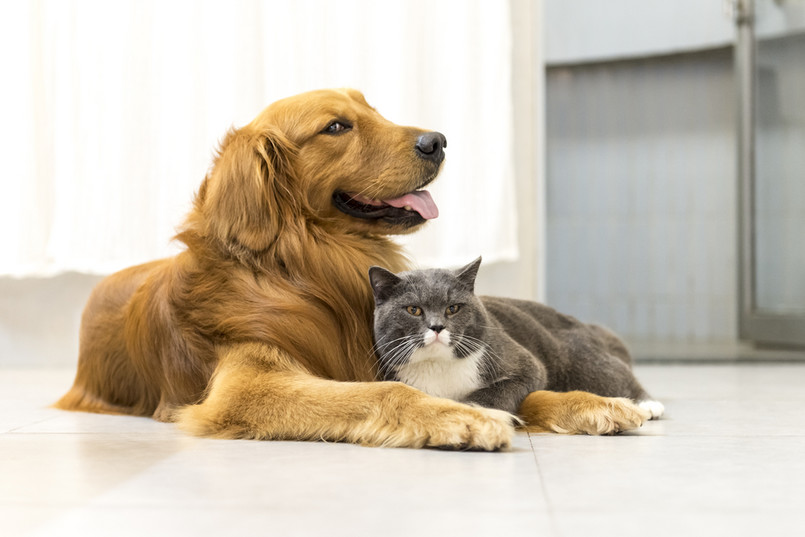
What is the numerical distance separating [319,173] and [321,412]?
0.57 meters

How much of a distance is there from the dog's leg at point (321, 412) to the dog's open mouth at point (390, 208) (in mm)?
388

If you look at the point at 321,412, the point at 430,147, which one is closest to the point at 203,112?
the point at 430,147

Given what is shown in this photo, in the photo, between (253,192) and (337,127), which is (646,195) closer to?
(337,127)

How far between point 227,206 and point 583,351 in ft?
2.94

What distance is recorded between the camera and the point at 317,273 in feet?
5.91

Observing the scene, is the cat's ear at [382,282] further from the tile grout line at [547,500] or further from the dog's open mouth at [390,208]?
the tile grout line at [547,500]

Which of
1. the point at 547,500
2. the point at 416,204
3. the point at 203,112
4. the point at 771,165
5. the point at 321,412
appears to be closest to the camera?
the point at 547,500

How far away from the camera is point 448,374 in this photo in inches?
65.7

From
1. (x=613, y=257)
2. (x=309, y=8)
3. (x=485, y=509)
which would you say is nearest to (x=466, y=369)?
(x=485, y=509)

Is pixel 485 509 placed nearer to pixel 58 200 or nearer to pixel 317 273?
pixel 317 273

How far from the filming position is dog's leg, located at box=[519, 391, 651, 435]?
5.29 feet

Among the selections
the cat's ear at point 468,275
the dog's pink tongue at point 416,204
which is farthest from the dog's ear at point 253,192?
the cat's ear at point 468,275

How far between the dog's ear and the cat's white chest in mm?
440

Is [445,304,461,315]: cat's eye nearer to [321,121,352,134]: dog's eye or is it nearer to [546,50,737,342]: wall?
[321,121,352,134]: dog's eye
